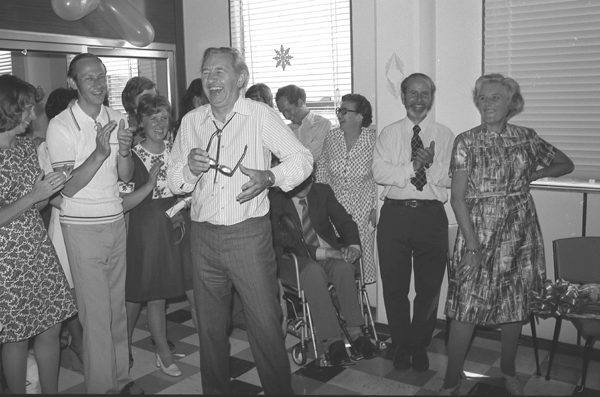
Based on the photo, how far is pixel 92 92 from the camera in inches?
117

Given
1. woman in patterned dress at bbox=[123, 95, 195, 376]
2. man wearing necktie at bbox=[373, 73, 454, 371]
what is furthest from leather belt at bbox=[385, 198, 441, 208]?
woman in patterned dress at bbox=[123, 95, 195, 376]

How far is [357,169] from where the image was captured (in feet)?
14.1

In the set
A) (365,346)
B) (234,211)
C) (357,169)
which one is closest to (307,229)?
(357,169)

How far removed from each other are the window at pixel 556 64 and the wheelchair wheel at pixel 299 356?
2.16 m

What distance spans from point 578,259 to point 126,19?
355 centimetres

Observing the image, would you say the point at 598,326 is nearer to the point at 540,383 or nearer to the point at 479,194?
the point at 540,383

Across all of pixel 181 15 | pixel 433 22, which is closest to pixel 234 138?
pixel 433 22

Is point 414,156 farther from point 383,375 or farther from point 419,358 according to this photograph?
point 383,375

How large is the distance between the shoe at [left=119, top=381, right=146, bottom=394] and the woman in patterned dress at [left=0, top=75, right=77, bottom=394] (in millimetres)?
598

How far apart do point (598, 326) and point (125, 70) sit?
4494mm

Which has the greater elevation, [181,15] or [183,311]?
[181,15]

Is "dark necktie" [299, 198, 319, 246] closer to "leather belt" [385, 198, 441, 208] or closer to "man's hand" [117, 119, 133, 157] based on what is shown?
"leather belt" [385, 198, 441, 208]

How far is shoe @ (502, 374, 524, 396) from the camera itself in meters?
3.21

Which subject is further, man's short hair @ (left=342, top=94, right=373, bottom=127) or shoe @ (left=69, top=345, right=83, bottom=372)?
man's short hair @ (left=342, top=94, right=373, bottom=127)
